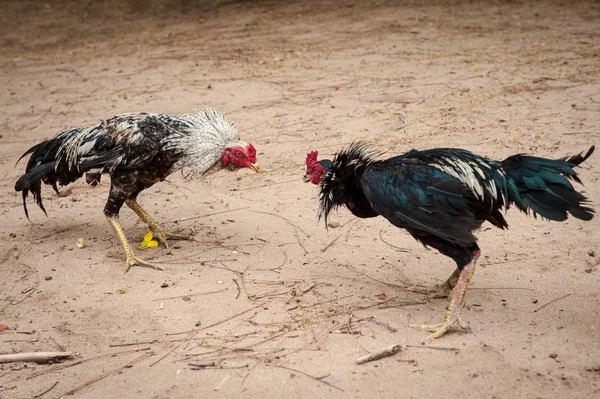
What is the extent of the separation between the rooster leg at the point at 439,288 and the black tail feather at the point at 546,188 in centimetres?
88

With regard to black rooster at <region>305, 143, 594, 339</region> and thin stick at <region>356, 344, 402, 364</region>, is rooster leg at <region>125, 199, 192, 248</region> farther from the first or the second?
thin stick at <region>356, 344, 402, 364</region>

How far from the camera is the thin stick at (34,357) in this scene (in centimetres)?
480

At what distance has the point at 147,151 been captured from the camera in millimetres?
6039

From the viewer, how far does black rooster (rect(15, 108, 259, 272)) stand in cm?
609

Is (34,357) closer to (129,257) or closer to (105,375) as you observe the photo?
(105,375)

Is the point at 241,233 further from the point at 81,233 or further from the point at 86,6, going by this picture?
the point at 86,6

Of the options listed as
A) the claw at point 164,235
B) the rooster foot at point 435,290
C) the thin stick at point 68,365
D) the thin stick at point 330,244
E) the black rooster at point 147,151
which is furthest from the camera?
the claw at point 164,235

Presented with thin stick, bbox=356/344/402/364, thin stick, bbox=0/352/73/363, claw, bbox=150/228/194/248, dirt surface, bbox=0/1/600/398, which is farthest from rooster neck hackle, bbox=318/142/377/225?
thin stick, bbox=0/352/73/363

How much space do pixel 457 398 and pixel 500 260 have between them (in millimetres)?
2062

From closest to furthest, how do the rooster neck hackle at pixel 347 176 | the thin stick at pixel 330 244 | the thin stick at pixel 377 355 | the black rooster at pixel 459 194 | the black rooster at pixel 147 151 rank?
1. the thin stick at pixel 377 355
2. the black rooster at pixel 459 194
3. the rooster neck hackle at pixel 347 176
4. the black rooster at pixel 147 151
5. the thin stick at pixel 330 244

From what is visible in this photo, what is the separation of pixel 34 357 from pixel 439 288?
10.1ft

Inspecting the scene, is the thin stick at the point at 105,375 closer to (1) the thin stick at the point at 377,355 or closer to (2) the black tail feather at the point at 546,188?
(1) the thin stick at the point at 377,355

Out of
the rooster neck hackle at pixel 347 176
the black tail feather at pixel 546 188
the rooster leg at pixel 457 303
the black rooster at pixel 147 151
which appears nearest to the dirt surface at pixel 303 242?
the rooster leg at pixel 457 303

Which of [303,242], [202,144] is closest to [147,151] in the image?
[202,144]
